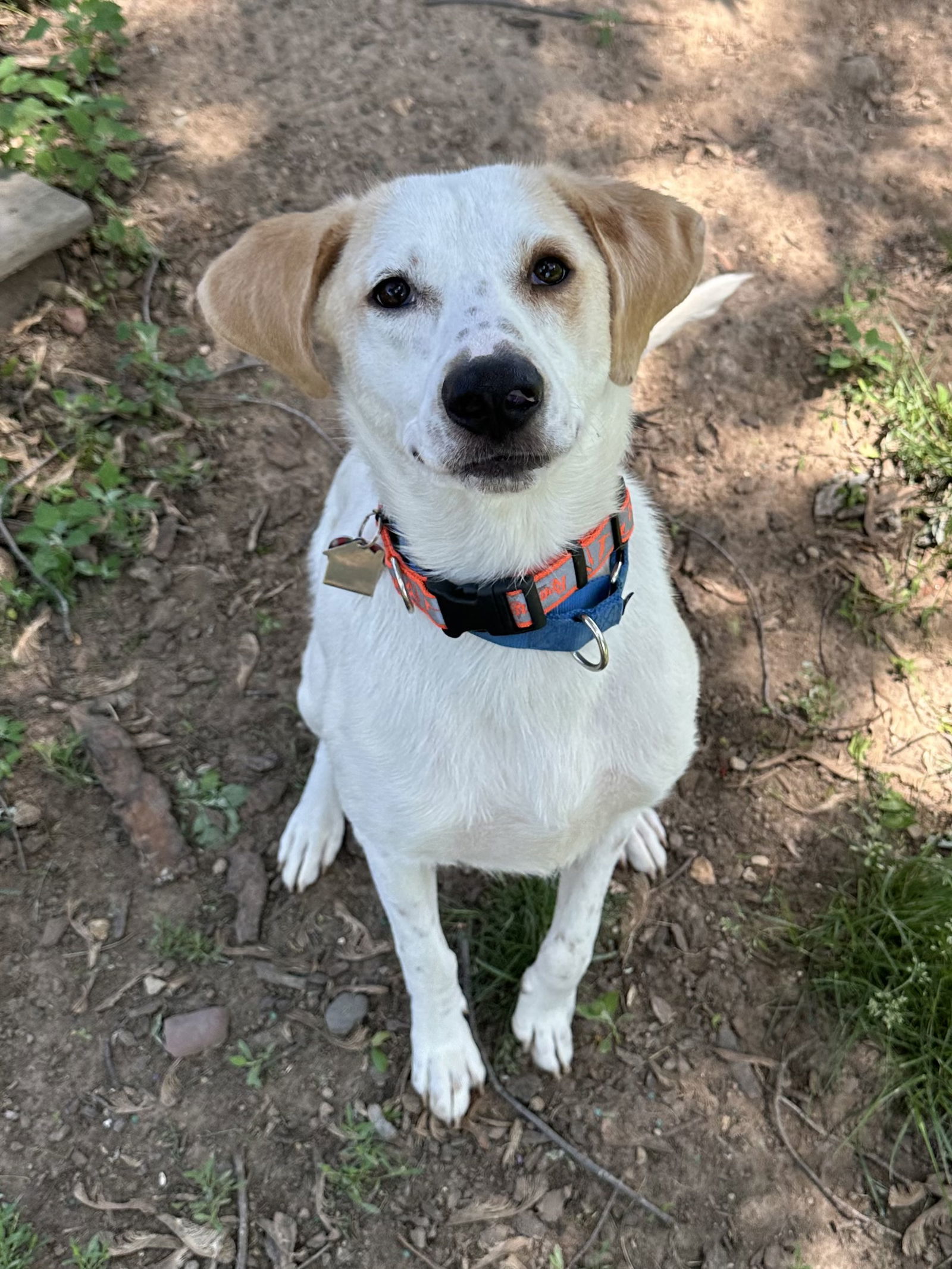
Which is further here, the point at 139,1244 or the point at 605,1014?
the point at 605,1014

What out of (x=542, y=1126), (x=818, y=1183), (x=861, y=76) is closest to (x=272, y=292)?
(x=542, y=1126)

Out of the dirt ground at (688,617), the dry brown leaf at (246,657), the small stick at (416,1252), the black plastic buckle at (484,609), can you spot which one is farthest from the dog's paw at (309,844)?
the black plastic buckle at (484,609)

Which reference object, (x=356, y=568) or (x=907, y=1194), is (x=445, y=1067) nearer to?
(x=907, y=1194)

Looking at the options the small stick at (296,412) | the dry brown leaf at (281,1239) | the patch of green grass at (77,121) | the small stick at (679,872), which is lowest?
the dry brown leaf at (281,1239)

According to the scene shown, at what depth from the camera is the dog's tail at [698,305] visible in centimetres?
297

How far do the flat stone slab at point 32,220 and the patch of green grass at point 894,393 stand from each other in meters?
3.32

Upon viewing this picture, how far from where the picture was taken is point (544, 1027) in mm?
2670

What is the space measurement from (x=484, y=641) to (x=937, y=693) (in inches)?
85.3

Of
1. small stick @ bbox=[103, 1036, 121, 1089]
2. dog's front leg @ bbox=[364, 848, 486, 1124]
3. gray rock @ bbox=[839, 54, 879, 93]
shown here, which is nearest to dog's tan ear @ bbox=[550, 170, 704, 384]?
dog's front leg @ bbox=[364, 848, 486, 1124]

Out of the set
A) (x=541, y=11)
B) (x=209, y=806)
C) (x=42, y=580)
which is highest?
(x=541, y=11)

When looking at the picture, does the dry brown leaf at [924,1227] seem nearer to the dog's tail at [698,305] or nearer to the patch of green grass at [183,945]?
the patch of green grass at [183,945]

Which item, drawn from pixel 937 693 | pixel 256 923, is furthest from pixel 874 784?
pixel 256 923

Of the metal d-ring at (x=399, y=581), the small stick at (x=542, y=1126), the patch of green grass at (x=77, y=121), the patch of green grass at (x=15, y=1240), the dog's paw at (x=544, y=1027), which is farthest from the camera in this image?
the patch of green grass at (x=77, y=121)

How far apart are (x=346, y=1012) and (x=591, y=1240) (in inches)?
37.1
